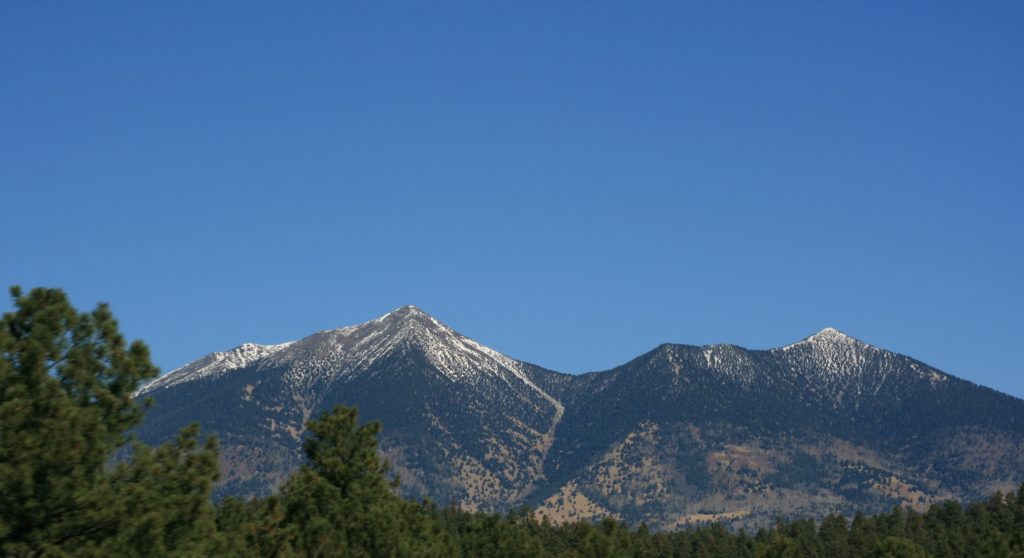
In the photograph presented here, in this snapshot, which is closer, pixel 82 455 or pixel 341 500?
pixel 82 455

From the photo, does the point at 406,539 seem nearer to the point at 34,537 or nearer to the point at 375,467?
the point at 375,467

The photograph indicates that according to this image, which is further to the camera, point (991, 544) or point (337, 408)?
point (991, 544)

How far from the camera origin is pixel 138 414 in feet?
128

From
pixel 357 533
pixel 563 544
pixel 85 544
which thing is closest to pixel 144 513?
pixel 85 544

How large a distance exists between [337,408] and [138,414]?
33246mm

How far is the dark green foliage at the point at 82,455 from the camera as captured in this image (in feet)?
115

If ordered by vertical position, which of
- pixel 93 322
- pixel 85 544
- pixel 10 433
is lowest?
pixel 85 544

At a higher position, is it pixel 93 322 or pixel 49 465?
pixel 93 322

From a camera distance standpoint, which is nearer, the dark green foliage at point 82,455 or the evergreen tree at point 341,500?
the dark green foliage at point 82,455

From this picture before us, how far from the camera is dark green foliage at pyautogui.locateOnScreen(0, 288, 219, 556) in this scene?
1382 inches

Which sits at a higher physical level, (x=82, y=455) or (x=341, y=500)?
(x=341, y=500)

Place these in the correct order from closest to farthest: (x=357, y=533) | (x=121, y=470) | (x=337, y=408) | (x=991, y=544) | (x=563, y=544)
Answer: (x=121, y=470) → (x=357, y=533) → (x=337, y=408) → (x=991, y=544) → (x=563, y=544)

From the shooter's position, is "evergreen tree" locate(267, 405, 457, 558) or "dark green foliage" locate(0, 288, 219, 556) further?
"evergreen tree" locate(267, 405, 457, 558)

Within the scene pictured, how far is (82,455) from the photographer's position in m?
36.0
